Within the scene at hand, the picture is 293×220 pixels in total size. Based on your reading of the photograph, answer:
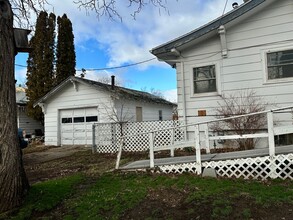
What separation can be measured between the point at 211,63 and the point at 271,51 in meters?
1.97

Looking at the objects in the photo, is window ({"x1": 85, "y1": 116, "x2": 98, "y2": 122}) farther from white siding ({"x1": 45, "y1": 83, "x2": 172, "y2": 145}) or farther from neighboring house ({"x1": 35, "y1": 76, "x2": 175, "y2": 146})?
white siding ({"x1": 45, "y1": 83, "x2": 172, "y2": 145})

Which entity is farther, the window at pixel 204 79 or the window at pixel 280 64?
the window at pixel 204 79

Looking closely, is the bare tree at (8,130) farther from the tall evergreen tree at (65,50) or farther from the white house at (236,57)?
the tall evergreen tree at (65,50)

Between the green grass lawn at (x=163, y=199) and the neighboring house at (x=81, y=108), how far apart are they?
Result: 30.4 ft

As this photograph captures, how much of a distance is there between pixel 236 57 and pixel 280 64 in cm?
140

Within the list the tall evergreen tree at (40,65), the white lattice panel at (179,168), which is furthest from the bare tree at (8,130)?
the tall evergreen tree at (40,65)

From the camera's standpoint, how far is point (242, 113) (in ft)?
30.1

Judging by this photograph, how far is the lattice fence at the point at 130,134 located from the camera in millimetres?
12242

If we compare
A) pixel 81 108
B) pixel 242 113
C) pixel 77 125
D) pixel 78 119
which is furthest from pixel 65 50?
pixel 242 113

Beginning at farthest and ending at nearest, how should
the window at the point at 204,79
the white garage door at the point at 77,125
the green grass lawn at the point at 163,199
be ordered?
the white garage door at the point at 77,125
the window at the point at 204,79
the green grass lawn at the point at 163,199

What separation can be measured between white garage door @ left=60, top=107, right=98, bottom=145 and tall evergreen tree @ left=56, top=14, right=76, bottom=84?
592 cm

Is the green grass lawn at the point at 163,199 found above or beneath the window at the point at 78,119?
beneath

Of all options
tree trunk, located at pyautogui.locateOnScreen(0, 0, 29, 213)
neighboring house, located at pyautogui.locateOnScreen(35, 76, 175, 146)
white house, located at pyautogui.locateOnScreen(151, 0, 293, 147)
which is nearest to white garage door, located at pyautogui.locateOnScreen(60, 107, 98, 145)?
neighboring house, located at pyautogui.locateOnScreen(35, 76, 175, 146)

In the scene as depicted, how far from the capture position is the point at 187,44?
10117mm
